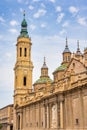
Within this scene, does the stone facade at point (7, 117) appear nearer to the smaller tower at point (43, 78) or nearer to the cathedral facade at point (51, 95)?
the smaller tower at point (43, 78)

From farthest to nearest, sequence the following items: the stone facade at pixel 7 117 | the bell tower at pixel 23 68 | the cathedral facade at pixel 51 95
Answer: the stone facade at pixel 7 117
the bell tower at pixel 23 68
the cathedral facade at pixel 51 95

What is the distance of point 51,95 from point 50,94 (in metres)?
0.86

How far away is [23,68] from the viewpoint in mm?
71438

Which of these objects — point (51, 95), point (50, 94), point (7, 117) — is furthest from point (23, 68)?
point (51, 95)

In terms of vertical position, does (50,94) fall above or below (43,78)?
below

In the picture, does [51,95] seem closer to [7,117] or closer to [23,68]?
[23,68]

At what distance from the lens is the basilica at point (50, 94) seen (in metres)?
40.5

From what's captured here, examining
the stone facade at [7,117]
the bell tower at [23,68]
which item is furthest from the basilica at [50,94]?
the stone facade at [7,117]

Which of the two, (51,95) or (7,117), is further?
(7,117)

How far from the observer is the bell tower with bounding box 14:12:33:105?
70562 mm

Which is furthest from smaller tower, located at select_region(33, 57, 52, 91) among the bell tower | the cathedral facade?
the bell tower

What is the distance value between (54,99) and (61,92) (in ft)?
10.5

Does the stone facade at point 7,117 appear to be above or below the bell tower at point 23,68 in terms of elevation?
below

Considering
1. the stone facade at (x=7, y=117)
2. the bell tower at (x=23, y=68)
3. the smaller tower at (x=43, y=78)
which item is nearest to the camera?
the bell tower at (x=23, y=68)
